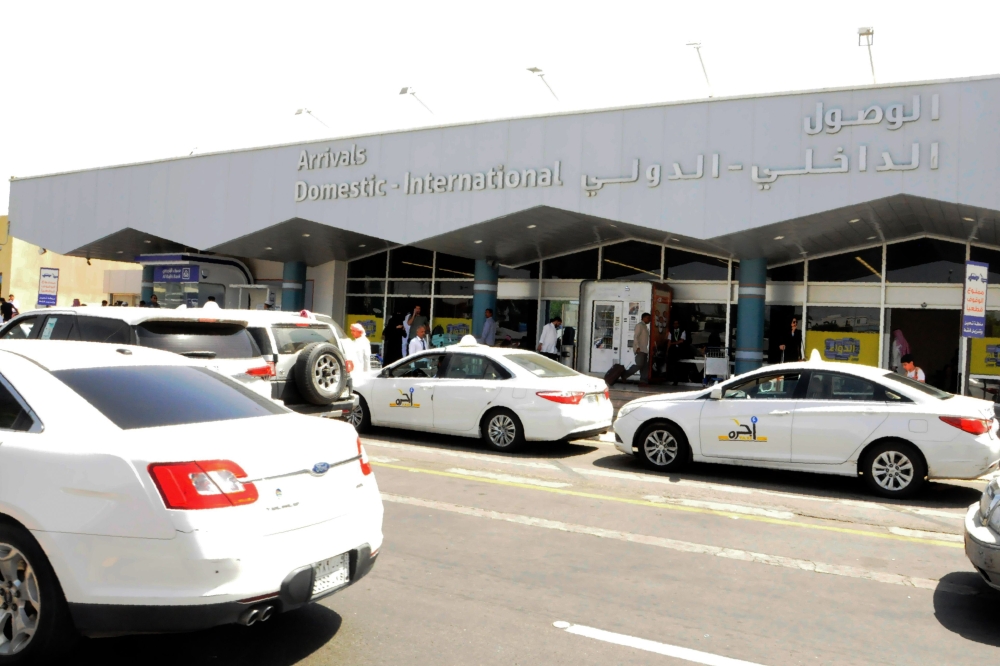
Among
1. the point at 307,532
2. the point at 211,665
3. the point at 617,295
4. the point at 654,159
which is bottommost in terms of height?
the point at 211,665

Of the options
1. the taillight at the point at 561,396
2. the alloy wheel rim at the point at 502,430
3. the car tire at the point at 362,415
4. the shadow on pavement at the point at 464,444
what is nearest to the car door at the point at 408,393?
the car tire at the point at 362,415

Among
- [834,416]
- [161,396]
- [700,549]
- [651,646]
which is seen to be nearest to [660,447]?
[834,416]

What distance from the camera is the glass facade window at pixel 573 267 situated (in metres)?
22.8

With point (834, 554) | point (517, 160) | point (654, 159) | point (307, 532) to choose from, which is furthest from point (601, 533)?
point (517, 160)

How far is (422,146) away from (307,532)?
675 inches

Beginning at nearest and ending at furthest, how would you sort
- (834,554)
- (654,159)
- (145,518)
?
(145,518), (834,554), (654,159)

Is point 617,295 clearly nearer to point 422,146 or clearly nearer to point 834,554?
point 422,146

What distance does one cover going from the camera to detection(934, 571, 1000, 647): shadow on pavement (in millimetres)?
5062

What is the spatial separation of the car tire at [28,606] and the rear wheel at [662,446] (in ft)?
25.7

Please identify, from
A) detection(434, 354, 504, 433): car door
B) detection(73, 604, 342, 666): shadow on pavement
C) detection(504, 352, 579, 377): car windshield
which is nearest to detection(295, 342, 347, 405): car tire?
detection(434, 354, 504, 433): car door

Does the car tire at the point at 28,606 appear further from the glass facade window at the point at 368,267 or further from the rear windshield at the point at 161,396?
the glass facade window at the point at 368,267

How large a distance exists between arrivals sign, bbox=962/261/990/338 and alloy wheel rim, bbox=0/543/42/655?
13.2 meters

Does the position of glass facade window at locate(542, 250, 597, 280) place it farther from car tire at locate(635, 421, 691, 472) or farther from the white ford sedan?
the white ford sedan

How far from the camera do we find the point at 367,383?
43.6 feet
